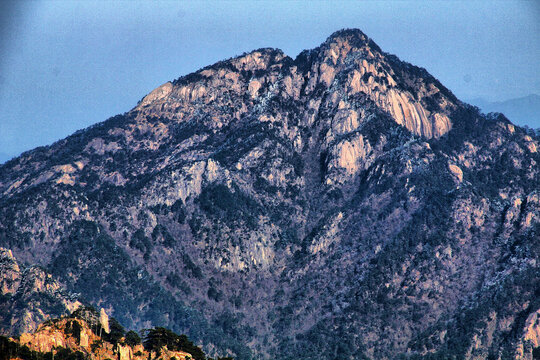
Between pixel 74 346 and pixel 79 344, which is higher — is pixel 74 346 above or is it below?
below

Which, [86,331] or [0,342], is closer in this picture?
[0,342]

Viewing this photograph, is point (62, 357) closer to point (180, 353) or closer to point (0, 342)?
point (0, 342)

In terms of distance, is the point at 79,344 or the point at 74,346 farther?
the point at 79,344

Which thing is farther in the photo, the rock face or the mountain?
the rock face

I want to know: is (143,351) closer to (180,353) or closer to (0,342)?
(180,353)

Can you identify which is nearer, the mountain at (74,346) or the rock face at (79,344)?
the mountain at (74,346)

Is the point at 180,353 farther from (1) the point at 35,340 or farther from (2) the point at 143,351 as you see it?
(1) the point at 35,340

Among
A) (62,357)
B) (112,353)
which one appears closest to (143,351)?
(112,353)

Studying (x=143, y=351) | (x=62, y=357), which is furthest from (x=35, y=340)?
(x=143, y=351)

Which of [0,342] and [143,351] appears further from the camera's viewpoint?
[143,351]
